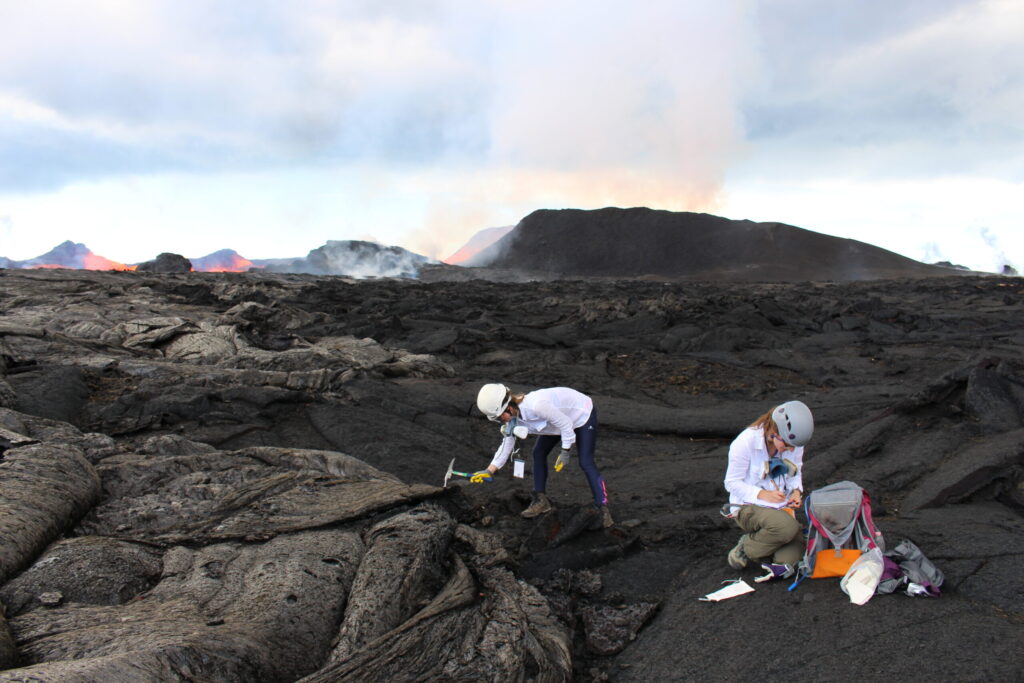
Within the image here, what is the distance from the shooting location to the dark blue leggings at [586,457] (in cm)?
683

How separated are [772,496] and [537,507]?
2.50 meters

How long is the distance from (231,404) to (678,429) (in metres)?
7.10

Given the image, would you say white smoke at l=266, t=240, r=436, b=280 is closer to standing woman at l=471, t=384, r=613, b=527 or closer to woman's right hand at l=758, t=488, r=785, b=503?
standing woman at l=471, t=384, r=613, b=527

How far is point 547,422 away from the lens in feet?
22.0

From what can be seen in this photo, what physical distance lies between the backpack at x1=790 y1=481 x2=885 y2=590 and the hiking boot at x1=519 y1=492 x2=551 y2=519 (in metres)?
2.59

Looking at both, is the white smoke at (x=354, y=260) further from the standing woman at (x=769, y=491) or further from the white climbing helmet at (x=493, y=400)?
the standing woman at (x=769, y=491)

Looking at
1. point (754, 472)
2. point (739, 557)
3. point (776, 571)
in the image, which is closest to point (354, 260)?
point (739, 557)

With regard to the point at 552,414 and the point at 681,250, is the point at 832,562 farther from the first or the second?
the point at 681,250

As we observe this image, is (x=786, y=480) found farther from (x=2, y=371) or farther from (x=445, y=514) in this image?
(x=2, y=371)

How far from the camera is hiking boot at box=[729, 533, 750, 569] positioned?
18.2 feet

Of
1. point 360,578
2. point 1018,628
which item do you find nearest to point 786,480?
point 1018,628

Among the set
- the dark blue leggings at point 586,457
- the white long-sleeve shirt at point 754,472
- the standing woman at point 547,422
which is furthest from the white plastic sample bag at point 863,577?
the dark blue leggings at point 586,457

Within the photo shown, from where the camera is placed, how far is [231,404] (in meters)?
11.0

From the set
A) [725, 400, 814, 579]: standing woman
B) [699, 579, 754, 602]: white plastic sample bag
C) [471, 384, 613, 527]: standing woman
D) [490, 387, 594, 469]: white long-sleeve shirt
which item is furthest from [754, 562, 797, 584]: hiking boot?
[490, 387, 594, 469]: white long-sleeve shirt
